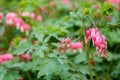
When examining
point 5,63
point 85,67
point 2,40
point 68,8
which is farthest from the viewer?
point 68,8

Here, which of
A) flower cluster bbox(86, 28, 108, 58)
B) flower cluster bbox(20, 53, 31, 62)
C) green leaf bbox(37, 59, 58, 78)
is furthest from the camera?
flower cluster bbox(20, 53, 31, 62)

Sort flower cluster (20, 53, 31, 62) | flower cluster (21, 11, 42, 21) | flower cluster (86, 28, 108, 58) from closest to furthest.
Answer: flower cluster (86, 28, 108, 58) < flower cluster (20, 53, 31, 62) < flower cluster (21, 11, 42, 21)

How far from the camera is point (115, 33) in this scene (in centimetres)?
378

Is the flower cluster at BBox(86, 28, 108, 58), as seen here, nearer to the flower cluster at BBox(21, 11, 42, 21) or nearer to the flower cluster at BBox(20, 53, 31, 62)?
the flower cluster at BBox(20, 53, 31, 62)

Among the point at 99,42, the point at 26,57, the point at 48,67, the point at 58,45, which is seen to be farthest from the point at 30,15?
the point at 99,42

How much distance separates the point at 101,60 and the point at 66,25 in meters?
0.60

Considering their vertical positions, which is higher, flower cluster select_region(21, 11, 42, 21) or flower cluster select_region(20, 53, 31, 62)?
flower cluster select_region(21, 11, 42, 21)

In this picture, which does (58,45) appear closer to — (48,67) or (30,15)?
(48,67)

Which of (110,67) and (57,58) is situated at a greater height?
(57,58)

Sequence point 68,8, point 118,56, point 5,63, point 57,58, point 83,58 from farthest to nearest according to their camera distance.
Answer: point 68,8 < point 118,56 < point 83,58 < point 5,63 < point 57,58

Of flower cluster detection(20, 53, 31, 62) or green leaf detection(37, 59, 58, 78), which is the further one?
flower cluster detection(20, 53, 31, 62)

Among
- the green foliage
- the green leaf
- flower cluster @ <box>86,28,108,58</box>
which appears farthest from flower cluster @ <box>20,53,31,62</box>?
flower cluster @ <box>86,28,108,58</box>

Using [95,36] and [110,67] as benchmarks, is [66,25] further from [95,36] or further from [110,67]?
[95,36]

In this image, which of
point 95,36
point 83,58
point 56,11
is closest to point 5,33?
point 56,11
